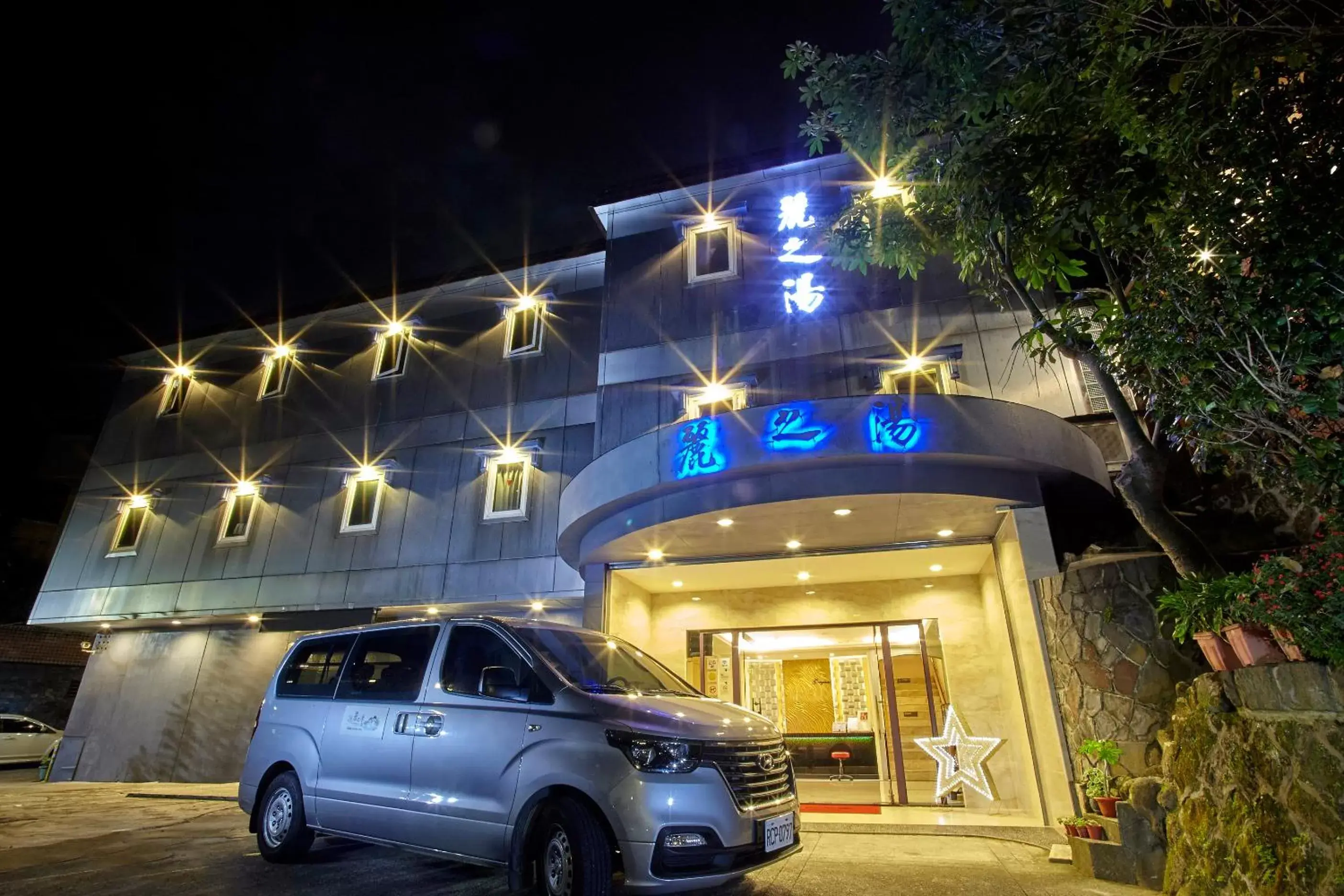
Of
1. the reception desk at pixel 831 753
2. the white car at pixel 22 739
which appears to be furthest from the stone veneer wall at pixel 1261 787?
the white car at pixel 22 739

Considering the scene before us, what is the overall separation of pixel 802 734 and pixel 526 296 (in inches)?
439

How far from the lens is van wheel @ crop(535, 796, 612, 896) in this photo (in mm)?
3736

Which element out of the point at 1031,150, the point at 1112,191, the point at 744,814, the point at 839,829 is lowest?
the point at 839,829

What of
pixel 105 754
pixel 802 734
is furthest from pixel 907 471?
pixel 105 754

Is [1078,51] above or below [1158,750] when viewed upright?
above

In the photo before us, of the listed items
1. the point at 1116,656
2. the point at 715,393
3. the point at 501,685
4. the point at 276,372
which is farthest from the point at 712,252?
the point at 276,372

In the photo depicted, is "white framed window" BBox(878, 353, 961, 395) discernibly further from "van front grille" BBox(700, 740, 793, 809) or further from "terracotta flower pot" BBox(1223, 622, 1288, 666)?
"van front grille" BBox(700, 740, 793, 809)

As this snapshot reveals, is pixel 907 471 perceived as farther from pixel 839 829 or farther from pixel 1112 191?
pixel 839 829

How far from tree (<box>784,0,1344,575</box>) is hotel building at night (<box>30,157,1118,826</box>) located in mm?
1843

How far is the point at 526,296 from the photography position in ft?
48.2

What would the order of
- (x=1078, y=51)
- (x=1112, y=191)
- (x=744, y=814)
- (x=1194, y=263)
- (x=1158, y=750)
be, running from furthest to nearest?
(x=1158, y=750)
(x=1112, y=191)
(x=1194, y=263)
(x=1078, y=51)
(x=744, y=814)

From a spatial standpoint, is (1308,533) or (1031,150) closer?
(1031,150)

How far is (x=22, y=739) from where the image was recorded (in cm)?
1706

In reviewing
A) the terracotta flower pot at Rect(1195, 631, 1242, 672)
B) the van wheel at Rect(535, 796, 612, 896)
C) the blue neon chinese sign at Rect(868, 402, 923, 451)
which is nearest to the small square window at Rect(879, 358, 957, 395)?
the blue neon chinese sign at Rect(868, 402, 923, 451)
